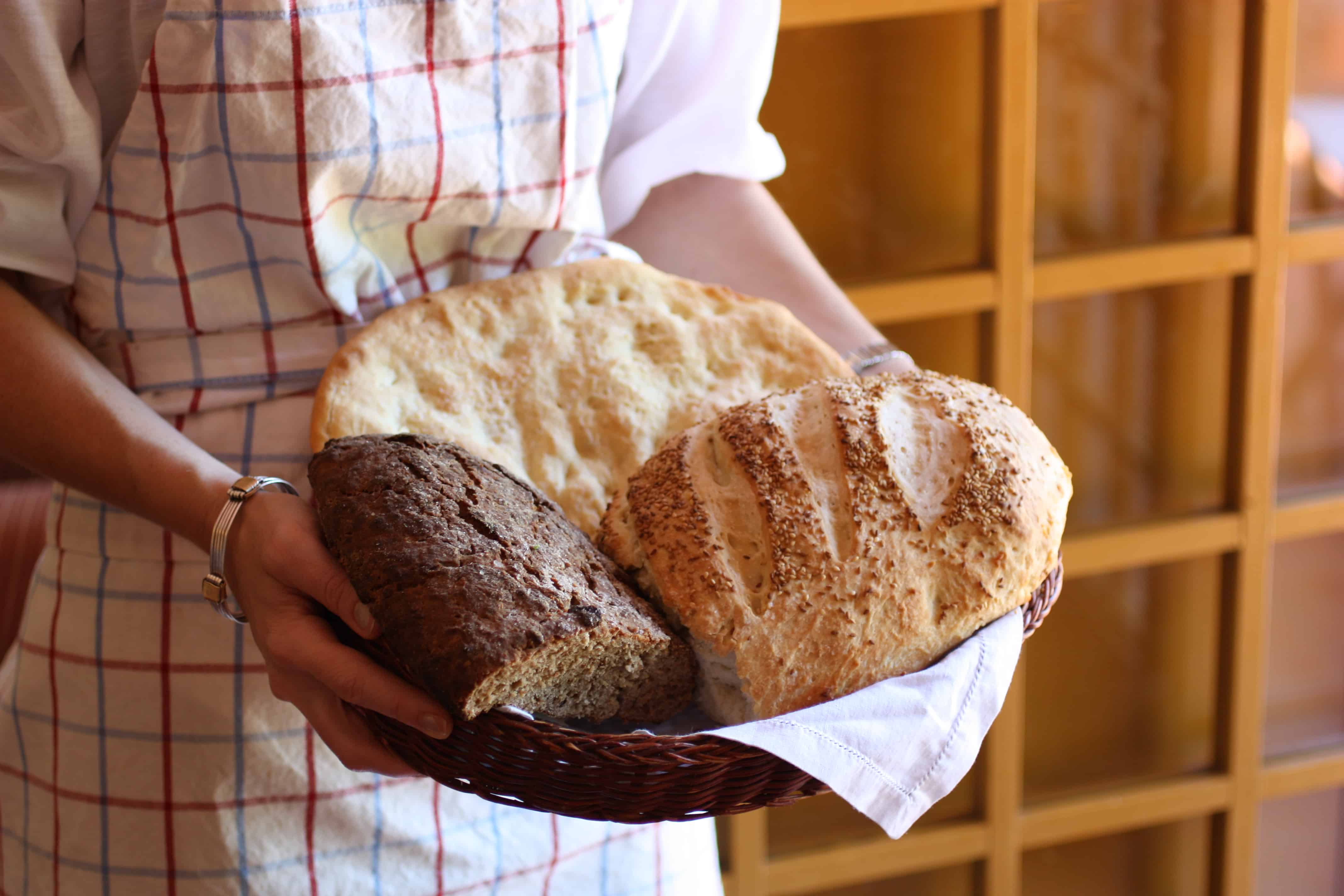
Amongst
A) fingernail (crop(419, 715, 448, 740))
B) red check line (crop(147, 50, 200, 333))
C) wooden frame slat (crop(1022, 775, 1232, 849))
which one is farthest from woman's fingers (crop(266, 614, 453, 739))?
wooden frame slat (crop(1022, 775, 1232, 849))

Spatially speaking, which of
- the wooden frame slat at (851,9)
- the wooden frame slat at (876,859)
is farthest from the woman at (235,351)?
the wooden frame slat at (876,859)

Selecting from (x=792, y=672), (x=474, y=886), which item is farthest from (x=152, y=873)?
(x=792, y=672)

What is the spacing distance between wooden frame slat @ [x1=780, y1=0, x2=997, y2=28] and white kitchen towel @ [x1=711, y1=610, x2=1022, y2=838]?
3.13 feet

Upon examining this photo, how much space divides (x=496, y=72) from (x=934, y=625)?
0.50m

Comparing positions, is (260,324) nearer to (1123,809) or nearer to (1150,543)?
(1150,543)

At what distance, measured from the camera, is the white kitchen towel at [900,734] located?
1.99ft

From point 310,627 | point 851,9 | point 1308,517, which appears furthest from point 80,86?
point 1308,517

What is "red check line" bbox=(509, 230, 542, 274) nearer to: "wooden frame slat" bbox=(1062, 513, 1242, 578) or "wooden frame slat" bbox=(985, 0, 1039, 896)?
"wooden frame slat" bbox=(985, 0, 1039, 896)

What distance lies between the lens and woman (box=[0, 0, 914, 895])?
2.44 ft

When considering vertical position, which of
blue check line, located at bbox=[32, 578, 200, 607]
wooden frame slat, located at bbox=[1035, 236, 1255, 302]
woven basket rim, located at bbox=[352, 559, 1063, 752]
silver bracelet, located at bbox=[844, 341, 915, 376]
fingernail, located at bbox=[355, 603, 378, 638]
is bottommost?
blue check line, located at bbox=[32, 578, 200, 607]

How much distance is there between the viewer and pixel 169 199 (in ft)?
2.60

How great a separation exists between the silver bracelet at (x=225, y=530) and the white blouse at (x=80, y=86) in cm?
23

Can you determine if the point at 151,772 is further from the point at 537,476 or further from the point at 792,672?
the point at 792,672

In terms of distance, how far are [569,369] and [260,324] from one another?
23cm
